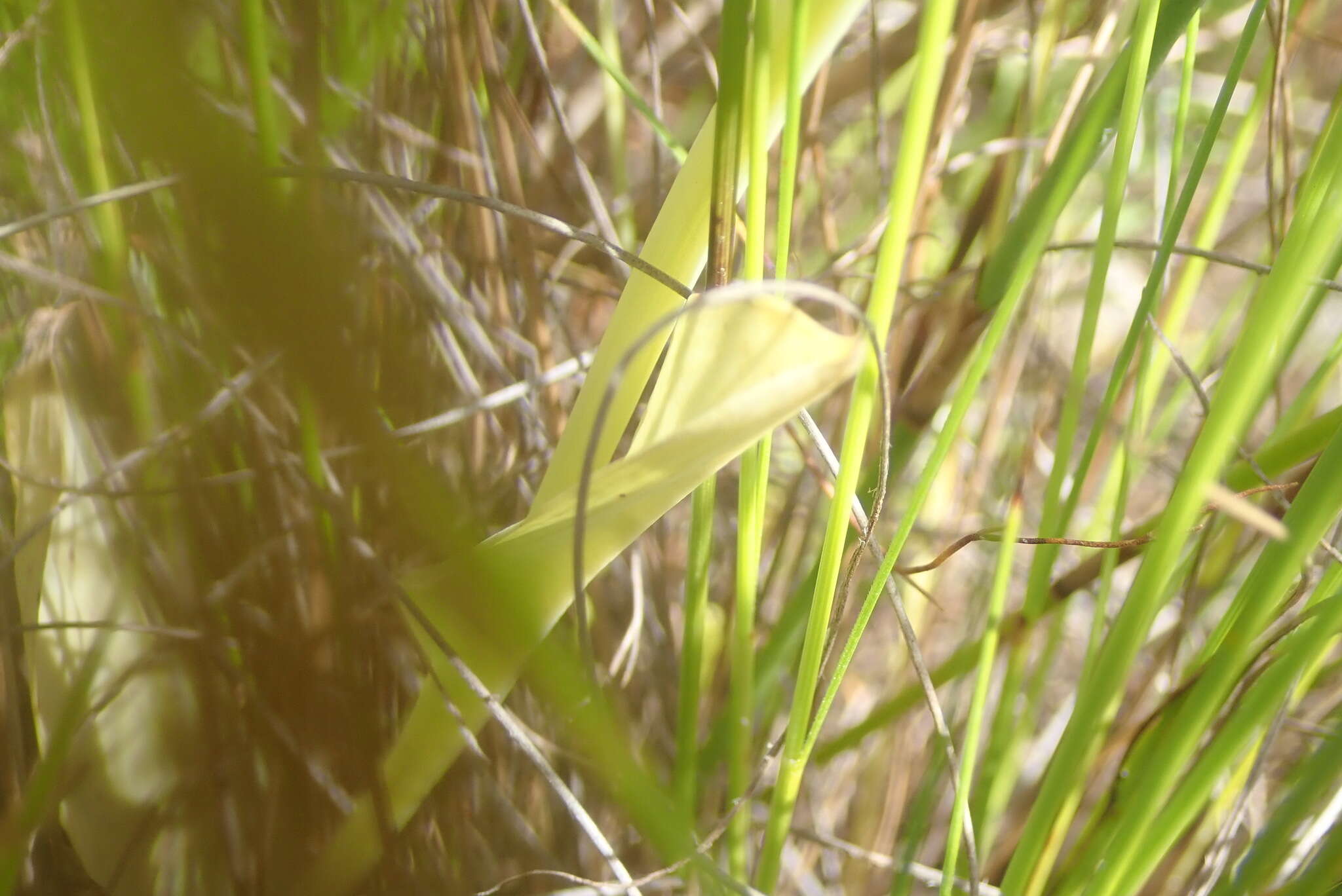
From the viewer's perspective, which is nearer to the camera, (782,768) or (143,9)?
(143,9)

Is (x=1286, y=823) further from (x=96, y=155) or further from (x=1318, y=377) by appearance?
(x=96, y=155)

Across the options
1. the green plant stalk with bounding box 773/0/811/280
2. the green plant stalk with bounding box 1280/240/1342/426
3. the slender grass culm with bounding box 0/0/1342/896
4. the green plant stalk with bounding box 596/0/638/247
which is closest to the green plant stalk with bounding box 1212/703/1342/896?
the slender grass culm with bounding box 0/0/1342/896

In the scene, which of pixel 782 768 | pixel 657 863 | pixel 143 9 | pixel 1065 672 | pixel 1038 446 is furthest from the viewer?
pixel 1065 672

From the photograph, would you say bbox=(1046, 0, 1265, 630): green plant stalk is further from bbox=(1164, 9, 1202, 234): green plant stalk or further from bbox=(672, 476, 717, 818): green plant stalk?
bbox=(672, 476, 717, 818): green plant stalk

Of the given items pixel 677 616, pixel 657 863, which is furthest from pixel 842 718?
pixel 657 863

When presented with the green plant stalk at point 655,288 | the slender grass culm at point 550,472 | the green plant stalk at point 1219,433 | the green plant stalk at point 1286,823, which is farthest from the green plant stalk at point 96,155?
the green plant stalk at point 1286,823

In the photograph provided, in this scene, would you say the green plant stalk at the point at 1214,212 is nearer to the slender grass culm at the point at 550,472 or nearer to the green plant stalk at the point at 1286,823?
the slender grass culm at the point at 550,472

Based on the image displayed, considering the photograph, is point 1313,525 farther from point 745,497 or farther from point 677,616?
point 677,616
